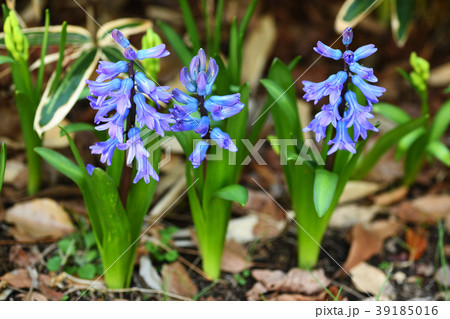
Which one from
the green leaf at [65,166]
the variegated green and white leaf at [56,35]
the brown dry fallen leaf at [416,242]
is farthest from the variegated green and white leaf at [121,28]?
the brown dry fallen leaf at [416,242]

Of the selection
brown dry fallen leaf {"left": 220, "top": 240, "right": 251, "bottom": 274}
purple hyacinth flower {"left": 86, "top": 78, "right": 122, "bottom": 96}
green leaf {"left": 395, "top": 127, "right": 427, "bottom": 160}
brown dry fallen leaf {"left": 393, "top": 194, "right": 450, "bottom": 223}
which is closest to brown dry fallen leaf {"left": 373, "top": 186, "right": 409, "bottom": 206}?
brown dry fallen leaf {"left": 393, "top": 194, "right": 450, "bottom": 223}

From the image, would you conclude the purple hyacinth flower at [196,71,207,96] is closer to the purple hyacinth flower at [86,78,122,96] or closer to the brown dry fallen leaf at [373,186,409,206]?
the purple hyacinth flower at [86,78,122,96]

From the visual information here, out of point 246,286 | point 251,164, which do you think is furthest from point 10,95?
point 246,286

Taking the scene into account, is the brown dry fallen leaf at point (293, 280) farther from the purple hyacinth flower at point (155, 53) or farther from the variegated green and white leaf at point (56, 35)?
the variegated green and white leaf at point (56, 35)

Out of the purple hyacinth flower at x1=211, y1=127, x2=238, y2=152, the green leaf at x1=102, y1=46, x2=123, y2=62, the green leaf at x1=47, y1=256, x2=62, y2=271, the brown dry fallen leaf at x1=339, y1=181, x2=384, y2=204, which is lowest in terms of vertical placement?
the green leaf at x1=47, y1=256, x2=62, y2=271

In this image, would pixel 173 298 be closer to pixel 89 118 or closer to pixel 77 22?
pixel 89 118

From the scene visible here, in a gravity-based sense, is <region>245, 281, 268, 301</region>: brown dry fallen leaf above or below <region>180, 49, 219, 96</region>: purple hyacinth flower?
below
